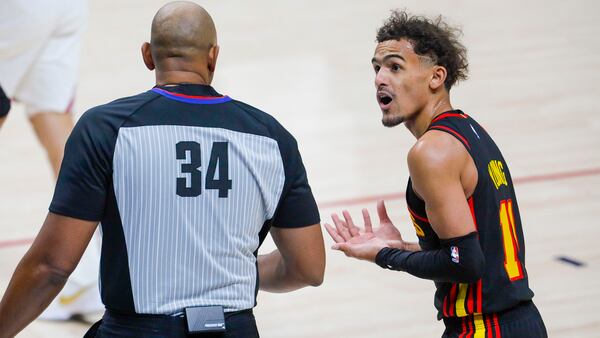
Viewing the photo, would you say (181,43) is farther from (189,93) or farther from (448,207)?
(448,207)

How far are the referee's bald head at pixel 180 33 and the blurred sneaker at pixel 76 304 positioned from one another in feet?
9.23

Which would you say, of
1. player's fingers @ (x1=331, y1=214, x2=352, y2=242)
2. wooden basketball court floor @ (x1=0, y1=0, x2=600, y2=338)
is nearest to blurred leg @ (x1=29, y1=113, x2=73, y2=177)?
wooden basketball court floor @ (x1=0, y1=0, x2=600, y2=338)

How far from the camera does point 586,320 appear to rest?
5.99 metres

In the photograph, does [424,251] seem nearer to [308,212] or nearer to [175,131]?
[308,212]

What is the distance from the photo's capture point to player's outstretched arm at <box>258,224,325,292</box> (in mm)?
3652

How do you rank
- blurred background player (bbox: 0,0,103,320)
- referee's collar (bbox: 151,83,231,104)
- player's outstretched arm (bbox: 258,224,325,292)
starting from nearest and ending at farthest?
referee's collar (bbox: 151,83,231,104)
player's outstretched arm (bbox: 258,224,325,292)
blurred background player (bbox: 0,0,103,320)

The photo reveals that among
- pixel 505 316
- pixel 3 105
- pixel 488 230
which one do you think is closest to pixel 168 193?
pixel 488 230

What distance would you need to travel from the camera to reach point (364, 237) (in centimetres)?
409

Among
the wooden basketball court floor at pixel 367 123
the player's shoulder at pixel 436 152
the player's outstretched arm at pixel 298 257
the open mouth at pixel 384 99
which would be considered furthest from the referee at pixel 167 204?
the wooden basketball court floor at pixel 367 123

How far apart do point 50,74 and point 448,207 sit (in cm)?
331

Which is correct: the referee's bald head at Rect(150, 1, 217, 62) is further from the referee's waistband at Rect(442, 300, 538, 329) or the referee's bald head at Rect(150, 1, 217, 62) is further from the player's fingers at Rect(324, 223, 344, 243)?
the referee's waistband at Rect(442, 300, 538, 329)

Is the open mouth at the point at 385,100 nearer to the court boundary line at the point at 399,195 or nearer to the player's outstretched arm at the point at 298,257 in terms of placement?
the player's outstretched arm at the point at 298,257

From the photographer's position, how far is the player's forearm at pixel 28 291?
3.33 meters

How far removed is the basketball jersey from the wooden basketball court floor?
2.61 m
